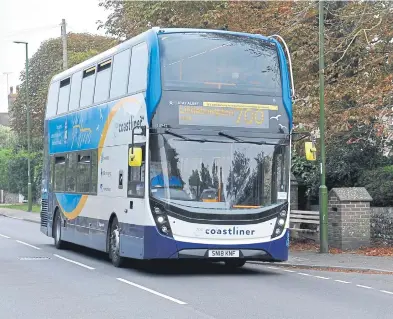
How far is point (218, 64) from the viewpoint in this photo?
16.3 metres

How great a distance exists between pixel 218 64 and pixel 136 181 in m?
2.73

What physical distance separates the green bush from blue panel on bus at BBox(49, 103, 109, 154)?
789cm

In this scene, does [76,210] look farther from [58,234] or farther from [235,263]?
[235,263]

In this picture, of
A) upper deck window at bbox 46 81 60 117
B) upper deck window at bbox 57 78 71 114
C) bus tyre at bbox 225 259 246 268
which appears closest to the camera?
bus tyre at bbox 225 259 246 268

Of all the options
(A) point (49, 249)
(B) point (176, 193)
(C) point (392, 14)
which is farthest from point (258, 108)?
(A) point (49, 249)

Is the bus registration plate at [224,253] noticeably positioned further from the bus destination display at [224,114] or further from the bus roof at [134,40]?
the bus roof at [134,40]

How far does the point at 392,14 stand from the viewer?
67.8 ft

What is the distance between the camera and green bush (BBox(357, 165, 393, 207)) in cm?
2248

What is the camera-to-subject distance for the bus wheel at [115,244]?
1756 cm

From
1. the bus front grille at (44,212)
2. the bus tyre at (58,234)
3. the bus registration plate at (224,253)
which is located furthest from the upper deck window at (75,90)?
the bus registration plate at (224,253)

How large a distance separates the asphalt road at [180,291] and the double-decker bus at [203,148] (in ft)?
2.27

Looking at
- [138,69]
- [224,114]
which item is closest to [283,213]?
[224,114]

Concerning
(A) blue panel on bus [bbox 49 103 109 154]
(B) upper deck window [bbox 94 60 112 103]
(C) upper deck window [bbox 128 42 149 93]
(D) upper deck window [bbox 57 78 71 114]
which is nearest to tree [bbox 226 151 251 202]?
(C) upper deck window [bbox 128 42 149 93]

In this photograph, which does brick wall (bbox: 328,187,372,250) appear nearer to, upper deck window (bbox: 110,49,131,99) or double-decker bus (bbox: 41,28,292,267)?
double-decker bus (bbox: 41,28,292,267)
